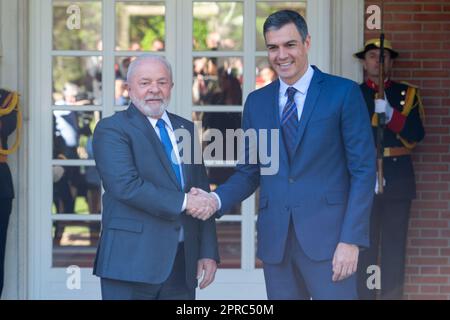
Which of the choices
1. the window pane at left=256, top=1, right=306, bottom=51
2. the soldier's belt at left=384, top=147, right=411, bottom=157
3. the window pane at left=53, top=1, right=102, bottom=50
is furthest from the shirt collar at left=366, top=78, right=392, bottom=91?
the window pane at left=53, top=1, right=102, bottom=50

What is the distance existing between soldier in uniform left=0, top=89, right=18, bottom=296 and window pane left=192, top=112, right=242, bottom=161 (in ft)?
4.05

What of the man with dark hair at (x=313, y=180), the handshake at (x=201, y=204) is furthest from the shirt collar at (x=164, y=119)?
the man with dark hair at (x=313, y=180)

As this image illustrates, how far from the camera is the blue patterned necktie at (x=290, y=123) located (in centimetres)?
502

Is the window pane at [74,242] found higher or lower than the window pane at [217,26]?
lower

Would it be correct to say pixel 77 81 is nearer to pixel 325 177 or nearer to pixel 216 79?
pixel 216 79

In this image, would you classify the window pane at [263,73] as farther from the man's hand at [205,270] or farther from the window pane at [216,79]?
the man's hand at [205,270]

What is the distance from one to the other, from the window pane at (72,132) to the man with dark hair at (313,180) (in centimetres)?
267

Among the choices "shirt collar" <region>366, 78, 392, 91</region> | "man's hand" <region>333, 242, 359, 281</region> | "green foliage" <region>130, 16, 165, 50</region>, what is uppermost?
"green foliage" <region>130, 16, 165, 50</region>

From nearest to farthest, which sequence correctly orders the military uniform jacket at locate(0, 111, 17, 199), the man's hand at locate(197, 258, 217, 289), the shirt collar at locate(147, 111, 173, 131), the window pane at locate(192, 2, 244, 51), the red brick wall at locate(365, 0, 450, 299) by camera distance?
the shirt collar at locate(147, 111, 173, 131) → the man's hand at locate(197, 258, 217, 289) → the military uniform jacket at locate(0, 111, 17, 199) → the red brick wall at locate(365, 0, 450, 299) → the window pane at locate(192, 2, 244, 51)

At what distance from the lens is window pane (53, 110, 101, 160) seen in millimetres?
7512

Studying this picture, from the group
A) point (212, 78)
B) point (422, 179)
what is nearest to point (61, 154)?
point (212, 78)

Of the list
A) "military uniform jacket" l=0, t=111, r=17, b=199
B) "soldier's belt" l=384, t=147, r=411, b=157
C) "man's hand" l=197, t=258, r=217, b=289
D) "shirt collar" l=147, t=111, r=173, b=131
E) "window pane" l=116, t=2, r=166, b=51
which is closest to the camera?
"shirt collar" l=147, t=111, r=173, b=131

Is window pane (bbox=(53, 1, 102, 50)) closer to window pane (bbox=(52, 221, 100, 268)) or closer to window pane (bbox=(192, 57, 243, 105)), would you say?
window pane (bbox=(192, 57, 243, 105))

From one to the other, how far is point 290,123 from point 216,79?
2.44m
